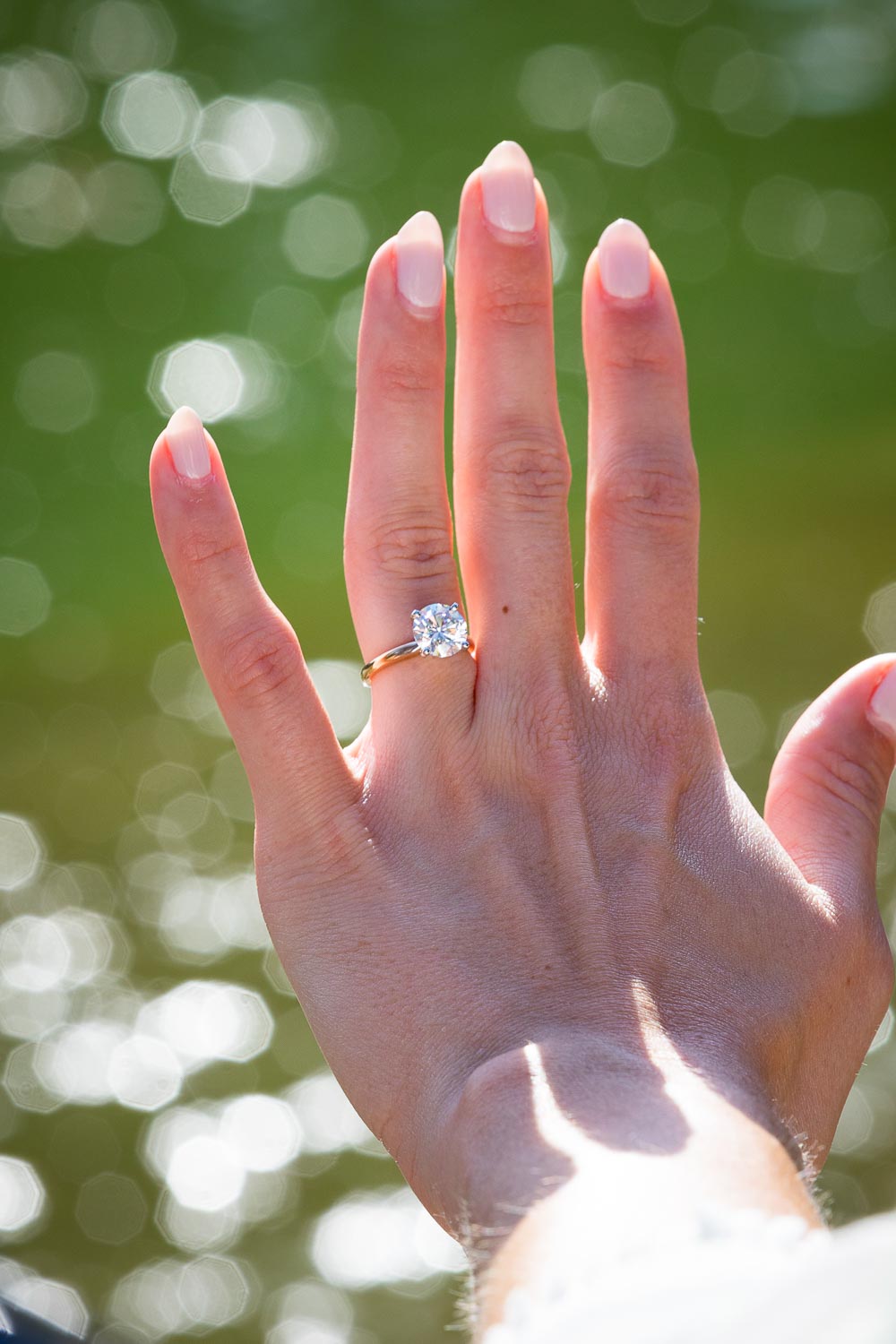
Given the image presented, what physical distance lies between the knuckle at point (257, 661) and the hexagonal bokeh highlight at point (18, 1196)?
1.01 metres

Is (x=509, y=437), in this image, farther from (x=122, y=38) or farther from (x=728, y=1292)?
(x=122, y=38)

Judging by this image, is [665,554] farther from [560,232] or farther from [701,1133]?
[560,232]

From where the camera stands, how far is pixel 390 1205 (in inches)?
73.2

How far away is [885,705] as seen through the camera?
4.71 feet

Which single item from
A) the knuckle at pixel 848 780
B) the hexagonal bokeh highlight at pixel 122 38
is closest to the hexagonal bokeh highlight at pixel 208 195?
the hexagonal bokeh highlight at pixel 122 38

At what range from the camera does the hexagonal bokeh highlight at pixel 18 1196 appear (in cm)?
182

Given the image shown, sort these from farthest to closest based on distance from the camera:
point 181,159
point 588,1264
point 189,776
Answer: point 181,159 → point 189,776 → point 588,1264

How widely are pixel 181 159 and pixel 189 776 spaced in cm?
210

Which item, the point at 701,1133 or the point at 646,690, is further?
the point at 646,690

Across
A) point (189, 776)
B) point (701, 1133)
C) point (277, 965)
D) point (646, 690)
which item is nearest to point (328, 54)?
point (189, 776)

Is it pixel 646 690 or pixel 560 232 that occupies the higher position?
pixel 560 232

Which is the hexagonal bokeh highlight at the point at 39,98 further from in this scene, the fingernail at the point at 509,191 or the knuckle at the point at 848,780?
the knuckle at the point at 848,780

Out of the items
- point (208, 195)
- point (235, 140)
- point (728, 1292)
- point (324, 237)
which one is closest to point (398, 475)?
point (728, 1292)

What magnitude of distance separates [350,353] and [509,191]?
2243mm
